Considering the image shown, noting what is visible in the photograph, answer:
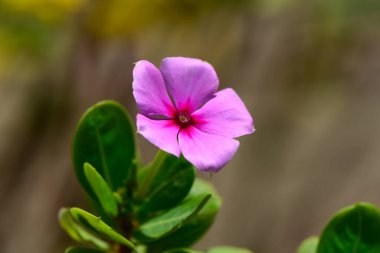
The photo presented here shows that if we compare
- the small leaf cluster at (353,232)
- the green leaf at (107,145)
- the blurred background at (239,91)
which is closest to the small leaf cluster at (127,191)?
the green leaf at (107,145)

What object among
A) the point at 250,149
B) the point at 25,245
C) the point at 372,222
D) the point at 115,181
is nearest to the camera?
the point at 372,222

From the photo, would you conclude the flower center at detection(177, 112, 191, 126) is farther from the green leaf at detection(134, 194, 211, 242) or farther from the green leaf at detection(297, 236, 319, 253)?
the green leaf at detection(297, 236, 319, 253)

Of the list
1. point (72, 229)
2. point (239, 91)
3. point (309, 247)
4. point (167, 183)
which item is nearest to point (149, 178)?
point (167, 183)

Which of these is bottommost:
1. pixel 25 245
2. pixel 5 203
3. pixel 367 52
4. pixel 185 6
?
pixel 25 245

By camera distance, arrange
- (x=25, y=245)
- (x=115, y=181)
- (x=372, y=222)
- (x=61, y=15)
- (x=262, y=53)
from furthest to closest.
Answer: (x=262, y=53)
(x=61, y=15)
(x=25, y=245)
(x=115, y=181)
(x=372, y=222)

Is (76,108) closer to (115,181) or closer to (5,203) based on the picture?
(5,203)

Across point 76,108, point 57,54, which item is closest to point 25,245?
point 76,108

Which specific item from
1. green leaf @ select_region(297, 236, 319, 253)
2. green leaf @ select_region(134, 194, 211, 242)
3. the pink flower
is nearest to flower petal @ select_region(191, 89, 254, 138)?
the pink flower
